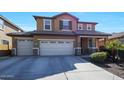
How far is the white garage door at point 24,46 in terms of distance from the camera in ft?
74.5

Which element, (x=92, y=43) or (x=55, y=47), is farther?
(x=92, y=43)

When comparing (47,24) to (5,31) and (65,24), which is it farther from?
(5,31)

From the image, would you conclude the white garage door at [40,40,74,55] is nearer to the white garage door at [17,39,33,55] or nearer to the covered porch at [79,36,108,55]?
the white garage door at [17,39,33,55]

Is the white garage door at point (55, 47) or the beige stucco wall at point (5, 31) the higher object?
the beige stucco wall at point (5, 31)

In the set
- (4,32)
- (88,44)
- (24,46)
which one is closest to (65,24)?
(88,44)

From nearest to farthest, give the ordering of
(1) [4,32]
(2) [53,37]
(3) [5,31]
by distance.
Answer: (2) [53,37]
(1) [4,32]
(3) [5,31]

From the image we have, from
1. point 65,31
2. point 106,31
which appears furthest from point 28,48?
point 106,31

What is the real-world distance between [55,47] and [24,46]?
4.04m

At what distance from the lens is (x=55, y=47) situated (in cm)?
2233

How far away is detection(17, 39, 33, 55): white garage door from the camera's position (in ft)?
74.5

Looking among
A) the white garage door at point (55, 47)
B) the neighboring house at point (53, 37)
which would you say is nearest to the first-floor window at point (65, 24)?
the neighboring house at point (53, 37)

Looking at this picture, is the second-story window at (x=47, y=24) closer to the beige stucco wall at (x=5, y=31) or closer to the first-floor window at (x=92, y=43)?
the first-floor window at (x=92, y=43)
